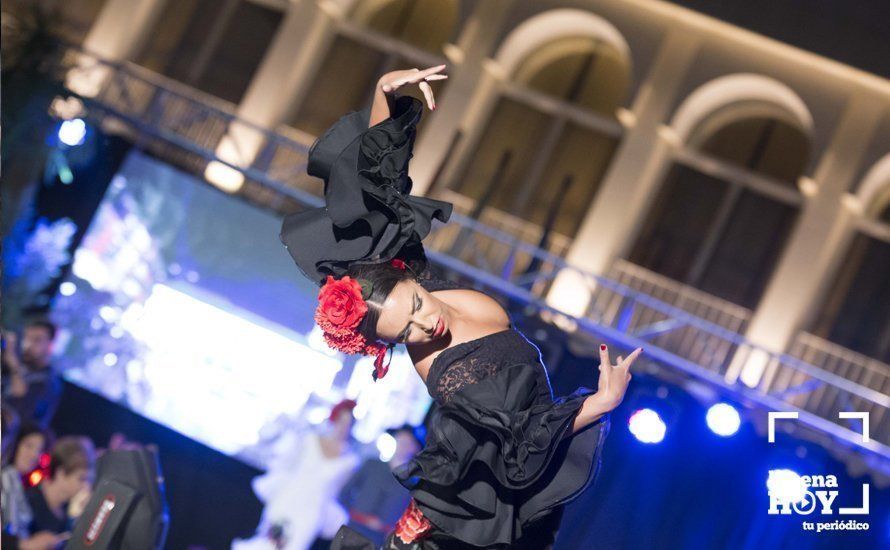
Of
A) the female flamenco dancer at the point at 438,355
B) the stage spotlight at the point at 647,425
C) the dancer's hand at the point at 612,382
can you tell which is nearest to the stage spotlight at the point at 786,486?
the stage spotlight at the point at 647,425

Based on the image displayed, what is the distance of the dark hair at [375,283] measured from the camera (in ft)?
8.76

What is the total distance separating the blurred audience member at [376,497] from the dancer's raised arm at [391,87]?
13.6ft

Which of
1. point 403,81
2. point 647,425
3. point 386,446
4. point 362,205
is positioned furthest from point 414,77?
point 386,446

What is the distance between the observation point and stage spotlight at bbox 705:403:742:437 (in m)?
5.41

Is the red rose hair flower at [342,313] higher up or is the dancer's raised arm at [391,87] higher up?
the dancer's raised arm at [391,87]

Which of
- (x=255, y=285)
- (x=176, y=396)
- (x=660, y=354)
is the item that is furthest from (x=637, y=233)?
(x=176, y=396)

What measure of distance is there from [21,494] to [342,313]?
10.7 feet

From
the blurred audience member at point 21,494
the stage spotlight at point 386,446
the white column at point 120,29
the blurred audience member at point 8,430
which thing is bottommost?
the blurred audience member at point 21,494

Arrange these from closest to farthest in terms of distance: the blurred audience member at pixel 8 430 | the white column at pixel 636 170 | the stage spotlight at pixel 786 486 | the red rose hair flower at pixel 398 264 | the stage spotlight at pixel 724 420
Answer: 1. the red rose hair flower at pixel 398 264
2. the stage spotlight at pixel 786 486
3. the blurred audience member at pixel 8 430
4. the stage spotlight at pixel 724 420
5. the white column at pixel 636 170

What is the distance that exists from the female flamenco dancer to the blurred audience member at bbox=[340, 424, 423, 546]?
3859 millimetres

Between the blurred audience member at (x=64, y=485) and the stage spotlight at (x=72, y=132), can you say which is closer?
the blurred audience member at (x=64, y=485)

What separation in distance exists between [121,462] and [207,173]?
25.9ft

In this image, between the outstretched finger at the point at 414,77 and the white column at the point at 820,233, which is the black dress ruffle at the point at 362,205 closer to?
the outstretched finger at the point at 414,77

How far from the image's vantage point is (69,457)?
5.43 meters
